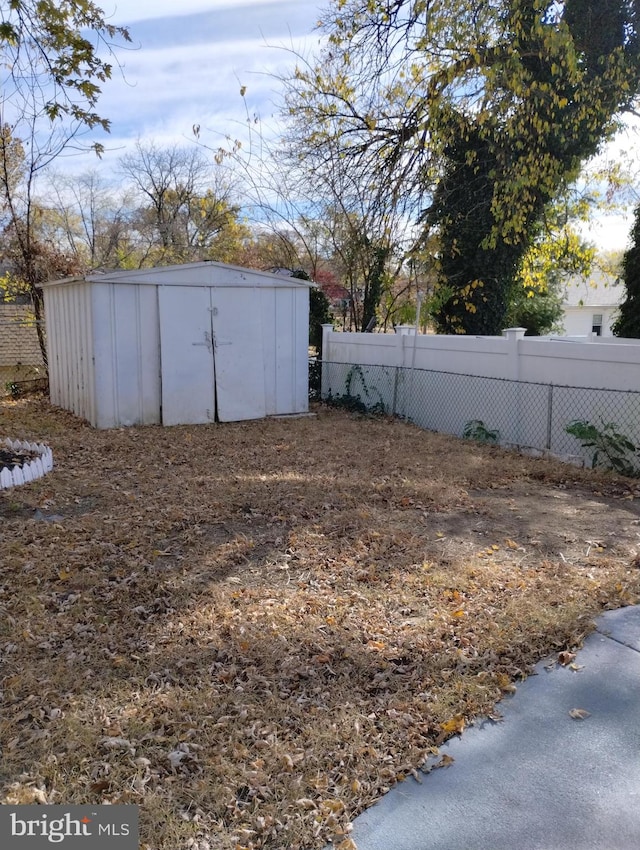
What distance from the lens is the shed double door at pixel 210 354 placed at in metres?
8.93

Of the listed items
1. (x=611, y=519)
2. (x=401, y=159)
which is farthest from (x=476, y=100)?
(x=611, y=519)

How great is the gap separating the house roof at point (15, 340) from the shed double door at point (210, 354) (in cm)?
824

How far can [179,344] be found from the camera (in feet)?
29.5

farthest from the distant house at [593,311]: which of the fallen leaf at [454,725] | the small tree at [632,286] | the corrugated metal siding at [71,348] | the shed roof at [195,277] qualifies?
the fallen leaf at [454,725]

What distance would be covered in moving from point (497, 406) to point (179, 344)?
4.46 meters

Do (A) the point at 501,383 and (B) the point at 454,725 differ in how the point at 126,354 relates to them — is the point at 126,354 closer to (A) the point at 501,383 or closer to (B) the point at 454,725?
(A) the point at 501,383

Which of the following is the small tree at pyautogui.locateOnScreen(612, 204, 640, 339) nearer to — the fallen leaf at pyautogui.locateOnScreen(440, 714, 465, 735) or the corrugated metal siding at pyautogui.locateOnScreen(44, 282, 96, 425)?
the corrugated metal siding at pyautogui.locateOnScreen(44, 282, 96, 425)

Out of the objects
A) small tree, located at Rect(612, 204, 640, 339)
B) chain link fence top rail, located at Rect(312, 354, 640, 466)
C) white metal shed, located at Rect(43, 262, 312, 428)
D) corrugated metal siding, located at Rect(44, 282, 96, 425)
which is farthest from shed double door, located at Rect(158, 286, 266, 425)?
small tree, located at Rect(612, 204, 640, 339)

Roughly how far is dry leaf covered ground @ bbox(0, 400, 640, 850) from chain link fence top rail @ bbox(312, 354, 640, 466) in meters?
1.15

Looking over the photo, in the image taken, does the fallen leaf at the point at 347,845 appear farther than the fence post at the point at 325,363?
No

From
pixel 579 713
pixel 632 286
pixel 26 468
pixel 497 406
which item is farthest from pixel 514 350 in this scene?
pixel 579 713

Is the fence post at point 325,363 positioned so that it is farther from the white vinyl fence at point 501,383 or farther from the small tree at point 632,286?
the small tree at point 632,286

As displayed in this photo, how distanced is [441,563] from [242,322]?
A: 6.12 m

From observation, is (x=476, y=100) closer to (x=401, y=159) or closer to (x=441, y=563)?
(x=401, y=159)
